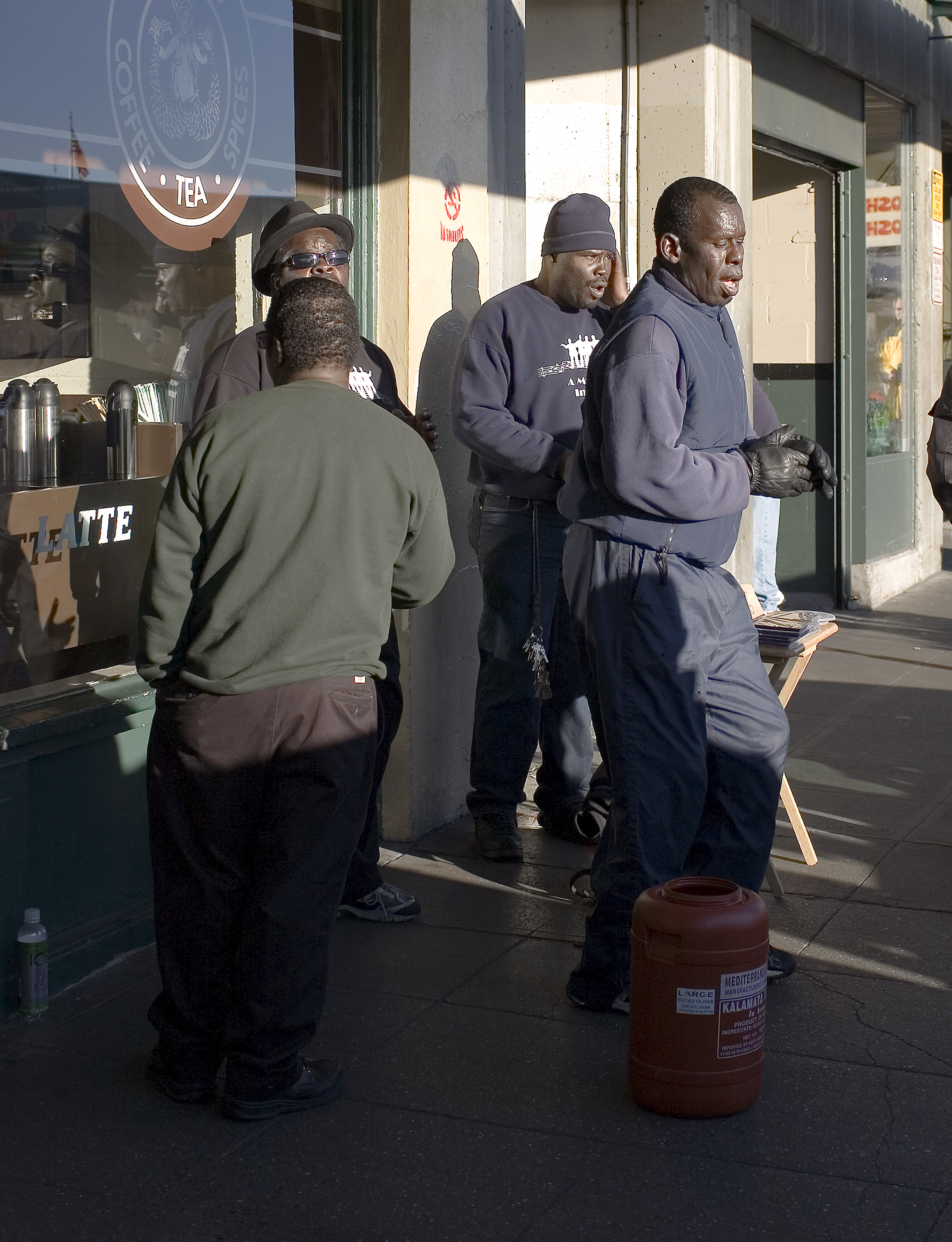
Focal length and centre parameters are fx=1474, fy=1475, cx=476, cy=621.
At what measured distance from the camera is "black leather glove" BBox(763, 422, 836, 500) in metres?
3.77

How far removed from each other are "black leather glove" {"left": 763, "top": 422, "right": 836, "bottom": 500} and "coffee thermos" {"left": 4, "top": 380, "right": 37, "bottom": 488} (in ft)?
6.75

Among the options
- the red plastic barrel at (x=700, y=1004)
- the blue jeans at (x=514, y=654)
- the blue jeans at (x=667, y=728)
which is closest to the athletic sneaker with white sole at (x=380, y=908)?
the blue jeans at (x=514, y=654)

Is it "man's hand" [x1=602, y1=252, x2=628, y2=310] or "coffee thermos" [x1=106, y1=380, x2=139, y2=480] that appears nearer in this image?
"coffee thermos" [x1=106, y1=380, x2=139, y2=480]

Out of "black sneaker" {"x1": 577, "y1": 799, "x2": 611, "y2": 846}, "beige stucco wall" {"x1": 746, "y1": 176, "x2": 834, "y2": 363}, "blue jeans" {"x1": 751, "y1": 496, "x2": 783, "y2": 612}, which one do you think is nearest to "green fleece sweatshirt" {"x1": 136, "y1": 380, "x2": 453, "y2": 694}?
"black sneaker" {"x1": 577, "y1": 799, "x2": 611, "y2": 846}

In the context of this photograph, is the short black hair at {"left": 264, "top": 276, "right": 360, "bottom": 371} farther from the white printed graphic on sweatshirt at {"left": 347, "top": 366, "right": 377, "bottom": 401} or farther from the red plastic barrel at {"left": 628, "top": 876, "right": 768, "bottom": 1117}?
the red plastic barrel at {"left": 628, "top": 876, "right": 768, "bottom": 1117}

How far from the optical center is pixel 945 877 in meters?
4.96

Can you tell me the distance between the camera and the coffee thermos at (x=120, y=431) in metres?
4.49

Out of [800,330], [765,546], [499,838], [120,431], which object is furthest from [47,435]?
[800,330]

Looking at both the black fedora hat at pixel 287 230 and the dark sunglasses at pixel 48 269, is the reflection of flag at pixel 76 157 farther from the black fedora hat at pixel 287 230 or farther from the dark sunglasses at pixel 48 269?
the black fedora hat at pixel 287 230

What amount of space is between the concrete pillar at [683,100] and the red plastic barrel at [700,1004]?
4.90 metres

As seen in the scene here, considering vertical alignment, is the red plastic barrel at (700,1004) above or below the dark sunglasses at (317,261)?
below

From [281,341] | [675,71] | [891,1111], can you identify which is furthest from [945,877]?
[675,71]

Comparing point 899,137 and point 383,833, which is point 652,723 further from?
point 899,137

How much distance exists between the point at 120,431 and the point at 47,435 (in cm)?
31
